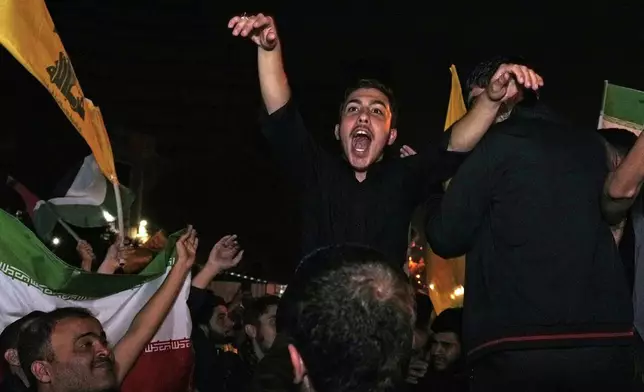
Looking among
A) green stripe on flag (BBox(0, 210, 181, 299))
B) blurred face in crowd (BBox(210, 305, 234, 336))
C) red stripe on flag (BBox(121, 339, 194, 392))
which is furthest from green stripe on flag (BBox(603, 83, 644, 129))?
blurred face in crowd (BBox(210, 305, 234, 336))

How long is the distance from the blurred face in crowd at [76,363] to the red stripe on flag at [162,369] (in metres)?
0.85

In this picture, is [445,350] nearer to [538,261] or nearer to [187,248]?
[187,248]

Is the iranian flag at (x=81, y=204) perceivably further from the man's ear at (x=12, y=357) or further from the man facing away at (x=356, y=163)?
the man facing away at (x=356, y=163)

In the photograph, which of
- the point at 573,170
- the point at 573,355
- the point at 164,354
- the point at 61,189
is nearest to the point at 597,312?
the point at 573,355

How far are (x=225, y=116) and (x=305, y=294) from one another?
27052 millimetres

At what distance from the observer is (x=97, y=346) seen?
404 centimetres

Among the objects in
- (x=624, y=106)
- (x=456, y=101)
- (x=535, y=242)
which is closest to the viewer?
(x=535, y=242)

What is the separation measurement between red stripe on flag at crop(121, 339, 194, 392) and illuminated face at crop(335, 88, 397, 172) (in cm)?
187

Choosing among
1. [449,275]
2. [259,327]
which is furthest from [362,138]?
[259,327]

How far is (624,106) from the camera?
201 inches

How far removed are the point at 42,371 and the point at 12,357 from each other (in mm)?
275

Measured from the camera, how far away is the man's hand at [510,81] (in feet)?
10.7

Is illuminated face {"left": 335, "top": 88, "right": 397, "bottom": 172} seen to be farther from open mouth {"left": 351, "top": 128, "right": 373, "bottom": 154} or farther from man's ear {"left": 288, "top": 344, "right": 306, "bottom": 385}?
man's ear {"left": 288, "top": 344, "right": 306, "bottom": 385}

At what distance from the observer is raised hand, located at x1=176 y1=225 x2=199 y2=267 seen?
492cm
